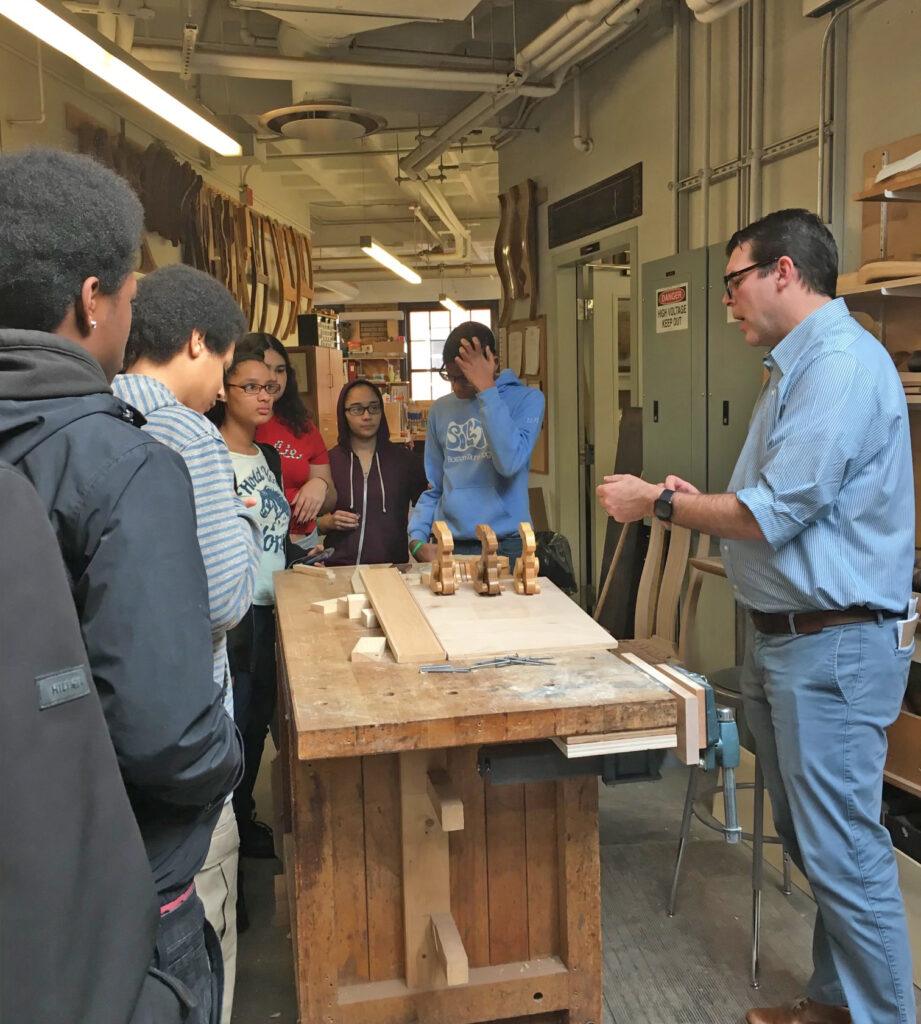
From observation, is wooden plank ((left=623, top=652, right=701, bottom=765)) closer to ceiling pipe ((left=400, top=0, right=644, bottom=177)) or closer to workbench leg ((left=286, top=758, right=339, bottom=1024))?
workbench leg ((left=286, top=758, right=339, bottom=1024))

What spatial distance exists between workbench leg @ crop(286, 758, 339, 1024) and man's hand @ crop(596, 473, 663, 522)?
826 millimetres

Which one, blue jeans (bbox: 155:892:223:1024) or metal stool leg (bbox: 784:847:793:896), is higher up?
blue jeans (bbox: 155:892:223:1024)

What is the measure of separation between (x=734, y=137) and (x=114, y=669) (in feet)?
12.3

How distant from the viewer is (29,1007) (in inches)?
29.4

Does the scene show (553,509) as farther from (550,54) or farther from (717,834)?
(717,834)

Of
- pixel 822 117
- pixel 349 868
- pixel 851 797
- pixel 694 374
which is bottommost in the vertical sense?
pixel 349 868

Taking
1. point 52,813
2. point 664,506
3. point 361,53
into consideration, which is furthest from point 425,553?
point 361,53

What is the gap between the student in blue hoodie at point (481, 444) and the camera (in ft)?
9.73

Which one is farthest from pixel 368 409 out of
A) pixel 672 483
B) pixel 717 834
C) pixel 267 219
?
pixel 267 219

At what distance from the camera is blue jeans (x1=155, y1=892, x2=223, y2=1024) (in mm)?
1086

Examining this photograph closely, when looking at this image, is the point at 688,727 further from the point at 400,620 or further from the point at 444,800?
the point at 400,620

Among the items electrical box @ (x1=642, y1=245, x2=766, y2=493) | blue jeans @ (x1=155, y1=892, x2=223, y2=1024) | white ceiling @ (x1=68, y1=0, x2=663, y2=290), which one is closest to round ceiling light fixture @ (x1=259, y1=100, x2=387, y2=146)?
white ceiling @ (x1=68, y1=0, x2=663, y2=290)

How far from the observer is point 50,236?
0.98m

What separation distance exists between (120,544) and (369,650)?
0.91m
